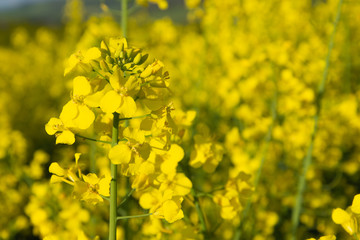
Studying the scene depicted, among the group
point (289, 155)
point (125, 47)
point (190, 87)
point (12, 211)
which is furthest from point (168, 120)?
point (190, 87)

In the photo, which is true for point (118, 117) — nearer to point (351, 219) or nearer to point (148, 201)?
point (148, 201)

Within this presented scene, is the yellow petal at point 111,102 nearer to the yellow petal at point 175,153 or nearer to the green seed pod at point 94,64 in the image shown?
the green seed pod at point 94,64

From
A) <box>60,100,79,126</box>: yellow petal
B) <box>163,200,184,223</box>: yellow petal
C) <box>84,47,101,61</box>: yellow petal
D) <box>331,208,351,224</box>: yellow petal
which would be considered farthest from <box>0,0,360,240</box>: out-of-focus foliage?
<box>163,200,184,223</box>: yellow petal

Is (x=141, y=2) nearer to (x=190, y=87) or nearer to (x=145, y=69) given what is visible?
(x=145, y=69)

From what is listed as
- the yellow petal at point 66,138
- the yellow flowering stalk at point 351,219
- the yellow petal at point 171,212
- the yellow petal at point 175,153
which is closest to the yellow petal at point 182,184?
the yellow petal at point 175,153

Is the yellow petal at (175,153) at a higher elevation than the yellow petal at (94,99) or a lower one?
lower

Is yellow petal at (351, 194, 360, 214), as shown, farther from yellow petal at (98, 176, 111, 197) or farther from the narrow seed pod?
the narrow seed pod
